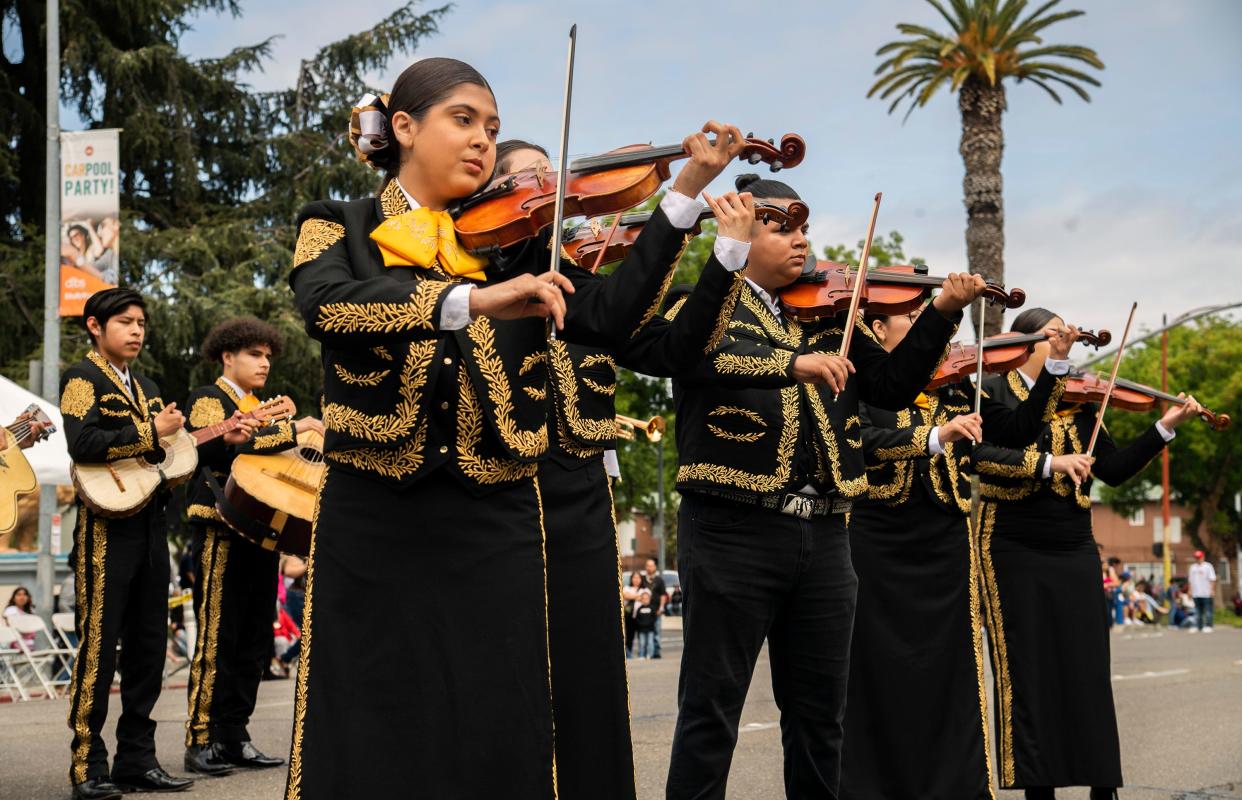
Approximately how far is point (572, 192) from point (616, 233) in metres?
2.20

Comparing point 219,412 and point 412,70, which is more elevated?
point 412,70

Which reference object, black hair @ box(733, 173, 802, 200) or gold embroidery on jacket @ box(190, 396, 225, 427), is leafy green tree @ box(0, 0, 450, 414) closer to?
gold embroidery on jacket @ box(190, 396, 225, 427)

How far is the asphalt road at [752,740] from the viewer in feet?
23.9

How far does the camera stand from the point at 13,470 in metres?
6.94

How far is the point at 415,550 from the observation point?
325 cm

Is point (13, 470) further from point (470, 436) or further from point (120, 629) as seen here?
point (470, 436)

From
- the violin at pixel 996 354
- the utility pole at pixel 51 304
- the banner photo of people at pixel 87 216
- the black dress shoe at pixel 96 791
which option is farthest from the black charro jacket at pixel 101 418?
the banner photo of people at pixel 87 216

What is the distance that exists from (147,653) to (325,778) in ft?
14.4

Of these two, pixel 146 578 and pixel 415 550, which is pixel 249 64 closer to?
pixel 146 578

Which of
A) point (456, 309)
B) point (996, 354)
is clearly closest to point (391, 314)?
point (456, 309)

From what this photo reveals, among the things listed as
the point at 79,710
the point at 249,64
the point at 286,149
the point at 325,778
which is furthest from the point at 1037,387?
the point at 249,64

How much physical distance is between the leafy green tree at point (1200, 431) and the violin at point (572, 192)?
57.0 meters

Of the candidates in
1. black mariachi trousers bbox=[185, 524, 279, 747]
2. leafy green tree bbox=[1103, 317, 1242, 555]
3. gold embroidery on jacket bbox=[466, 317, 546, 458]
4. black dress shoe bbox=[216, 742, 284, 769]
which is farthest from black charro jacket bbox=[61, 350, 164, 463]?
leafy green tree bbox=[1103, 317, 1242, 555]

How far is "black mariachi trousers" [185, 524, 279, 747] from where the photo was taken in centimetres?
793
